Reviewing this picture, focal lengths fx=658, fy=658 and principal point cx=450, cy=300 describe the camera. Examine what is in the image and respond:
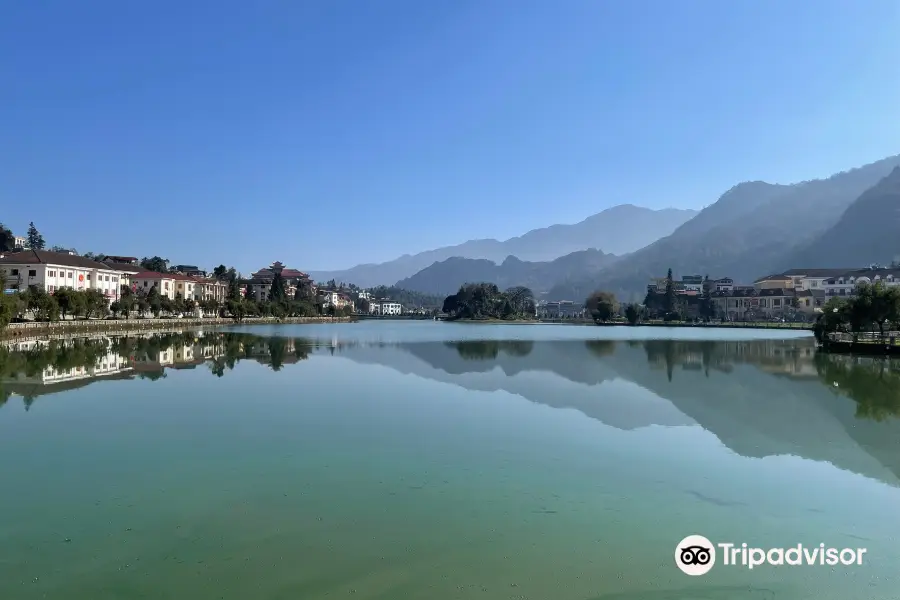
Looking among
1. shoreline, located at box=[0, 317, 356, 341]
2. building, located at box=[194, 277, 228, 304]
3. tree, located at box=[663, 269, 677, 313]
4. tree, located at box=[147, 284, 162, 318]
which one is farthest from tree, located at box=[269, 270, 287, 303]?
tree, located at box=[663, 269, 677, 313]

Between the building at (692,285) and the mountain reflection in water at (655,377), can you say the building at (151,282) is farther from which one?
the building at (692,285)

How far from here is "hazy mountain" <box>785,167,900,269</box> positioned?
552 ft

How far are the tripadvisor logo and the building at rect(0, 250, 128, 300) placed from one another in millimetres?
58593

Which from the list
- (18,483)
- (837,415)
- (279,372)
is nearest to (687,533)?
(18,483)

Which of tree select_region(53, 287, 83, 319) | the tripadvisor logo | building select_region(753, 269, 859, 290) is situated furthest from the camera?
building select_region(753, 269, 859, 290)

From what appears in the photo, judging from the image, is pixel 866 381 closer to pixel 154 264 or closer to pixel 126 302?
pixel 126 302

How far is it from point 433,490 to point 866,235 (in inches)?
8098

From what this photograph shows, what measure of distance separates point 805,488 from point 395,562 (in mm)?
5993

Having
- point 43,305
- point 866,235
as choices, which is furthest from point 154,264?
point 866,235

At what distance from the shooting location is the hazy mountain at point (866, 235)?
168 meters

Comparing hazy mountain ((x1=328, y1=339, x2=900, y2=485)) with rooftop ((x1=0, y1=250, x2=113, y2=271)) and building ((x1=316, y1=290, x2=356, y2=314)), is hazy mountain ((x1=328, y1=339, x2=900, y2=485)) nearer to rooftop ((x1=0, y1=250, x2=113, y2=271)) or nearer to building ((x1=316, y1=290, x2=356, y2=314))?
rooftop ((x1=0, y1=250, x2=113, y2=271))

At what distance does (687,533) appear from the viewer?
23.1ft

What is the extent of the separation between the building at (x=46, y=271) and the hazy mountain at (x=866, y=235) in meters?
170

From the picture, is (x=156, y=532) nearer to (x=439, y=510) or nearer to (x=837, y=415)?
(x=439, y=510)
